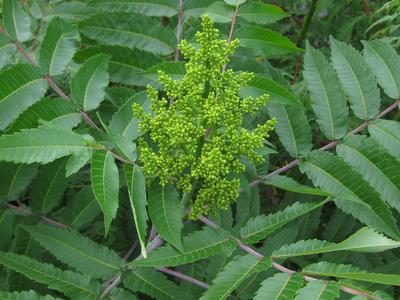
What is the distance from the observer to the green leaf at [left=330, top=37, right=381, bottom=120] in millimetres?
2287

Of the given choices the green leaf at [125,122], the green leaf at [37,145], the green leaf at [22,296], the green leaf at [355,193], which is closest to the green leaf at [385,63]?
the green leaf at [355,193]

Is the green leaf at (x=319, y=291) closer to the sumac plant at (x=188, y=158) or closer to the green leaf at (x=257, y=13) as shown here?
the sumac plant at (x=188, y=158)

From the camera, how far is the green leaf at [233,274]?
161 centimetres

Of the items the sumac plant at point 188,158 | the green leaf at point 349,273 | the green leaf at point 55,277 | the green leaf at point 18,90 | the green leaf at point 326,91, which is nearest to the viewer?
the green leaf at point 349,273

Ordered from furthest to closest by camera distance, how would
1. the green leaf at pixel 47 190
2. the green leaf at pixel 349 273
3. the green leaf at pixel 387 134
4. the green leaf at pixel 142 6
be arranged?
the green leaf at pixel 142 6 < the green leaf at pixel 47 190 < the green leaf at pixel 387 134 < the green leaf at pixel 349 273

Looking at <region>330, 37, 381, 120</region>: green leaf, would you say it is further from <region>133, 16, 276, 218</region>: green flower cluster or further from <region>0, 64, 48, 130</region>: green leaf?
<region>0, 64, 48, 130</region>: green leaf

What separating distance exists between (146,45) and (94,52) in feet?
0.81

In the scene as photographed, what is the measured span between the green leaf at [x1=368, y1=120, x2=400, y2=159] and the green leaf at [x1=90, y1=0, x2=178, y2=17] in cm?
105

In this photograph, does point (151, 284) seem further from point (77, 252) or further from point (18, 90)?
point (18, 90)

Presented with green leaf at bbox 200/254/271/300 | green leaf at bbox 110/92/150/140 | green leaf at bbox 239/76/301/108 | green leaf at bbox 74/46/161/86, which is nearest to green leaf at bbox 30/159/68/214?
green leaf at bbox 110/92/150/140

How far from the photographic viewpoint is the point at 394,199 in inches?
79.9

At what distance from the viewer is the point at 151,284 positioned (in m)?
2.06

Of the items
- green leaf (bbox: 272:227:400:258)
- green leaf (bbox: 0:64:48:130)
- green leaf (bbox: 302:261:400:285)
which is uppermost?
green leaf (bbox: 0:64:48:130)

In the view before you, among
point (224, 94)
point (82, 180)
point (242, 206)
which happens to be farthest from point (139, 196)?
point (82, 180)
